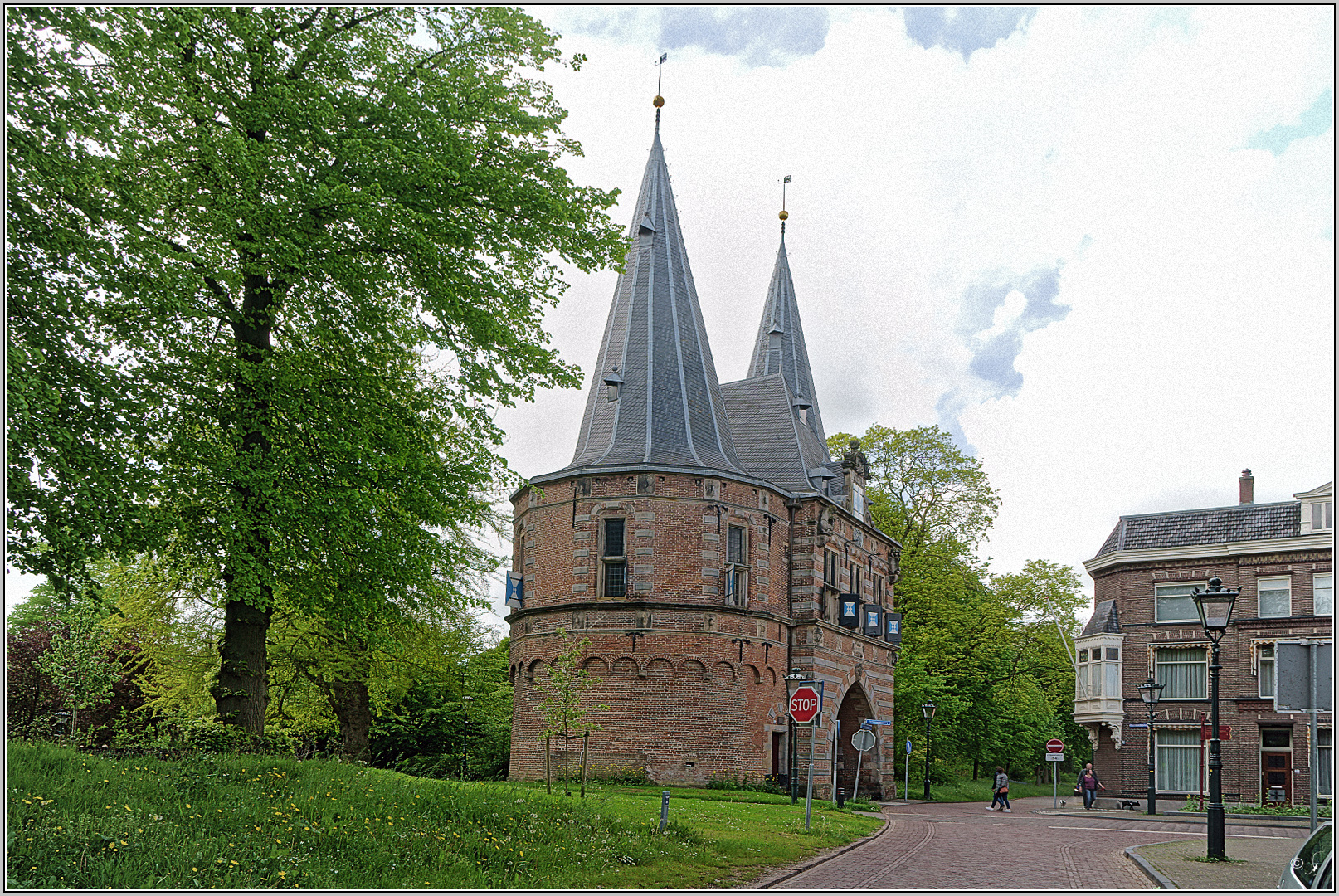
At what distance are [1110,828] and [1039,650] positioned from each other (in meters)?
30.5

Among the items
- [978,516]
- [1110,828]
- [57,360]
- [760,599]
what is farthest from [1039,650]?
[57,360]

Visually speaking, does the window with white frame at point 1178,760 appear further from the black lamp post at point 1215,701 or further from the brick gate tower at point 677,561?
the black lamp post at point 1215,701

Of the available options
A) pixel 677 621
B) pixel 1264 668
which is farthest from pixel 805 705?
pixel 1264 668

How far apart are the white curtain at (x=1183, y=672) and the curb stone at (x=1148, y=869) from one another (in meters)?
27.2

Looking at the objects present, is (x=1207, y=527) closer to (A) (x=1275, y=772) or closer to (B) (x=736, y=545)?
(A) (x=1275, y=772)

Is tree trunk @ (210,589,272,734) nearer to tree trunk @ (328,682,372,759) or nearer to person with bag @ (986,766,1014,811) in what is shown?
tree trunk @ (328,682,372,759)

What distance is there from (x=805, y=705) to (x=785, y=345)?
1399 inches

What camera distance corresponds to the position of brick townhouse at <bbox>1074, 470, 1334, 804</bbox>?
141 ft

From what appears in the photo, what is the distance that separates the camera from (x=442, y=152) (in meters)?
16.4

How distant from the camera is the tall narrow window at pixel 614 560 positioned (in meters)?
34.7

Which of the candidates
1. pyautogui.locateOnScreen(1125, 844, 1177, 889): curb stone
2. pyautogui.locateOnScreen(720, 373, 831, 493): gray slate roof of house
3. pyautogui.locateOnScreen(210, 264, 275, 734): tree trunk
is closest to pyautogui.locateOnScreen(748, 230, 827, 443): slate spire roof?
pyautogui.locateOnScreen(720, 373, 831, 493): gray slate roof of house

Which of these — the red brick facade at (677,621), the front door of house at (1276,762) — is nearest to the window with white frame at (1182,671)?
the front door of house at (1276,762)

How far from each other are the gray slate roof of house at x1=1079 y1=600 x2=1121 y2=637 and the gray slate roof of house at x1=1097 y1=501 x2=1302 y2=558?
2.25 m

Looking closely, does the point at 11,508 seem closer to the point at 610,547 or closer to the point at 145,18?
the point at 145,18
